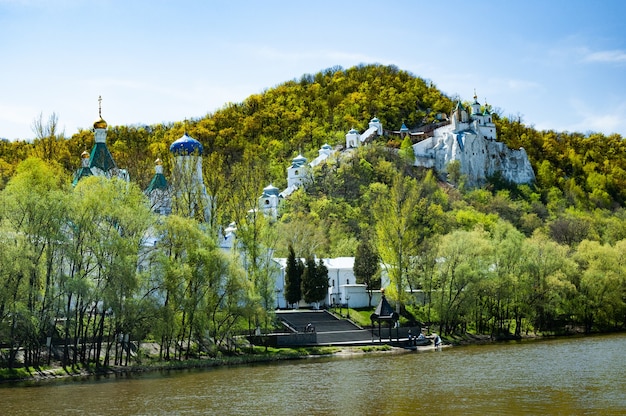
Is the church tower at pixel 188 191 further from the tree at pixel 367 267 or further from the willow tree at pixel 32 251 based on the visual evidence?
the tree at pixel 367 267

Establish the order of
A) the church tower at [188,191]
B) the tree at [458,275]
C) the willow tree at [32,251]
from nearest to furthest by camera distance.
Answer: the willow tree at [32,251]
the church tower at [188,191]
the tree at [458,275]

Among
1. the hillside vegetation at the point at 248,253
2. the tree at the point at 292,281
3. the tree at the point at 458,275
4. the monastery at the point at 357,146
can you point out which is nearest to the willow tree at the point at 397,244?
the hillside vegetation at the point at 248,253

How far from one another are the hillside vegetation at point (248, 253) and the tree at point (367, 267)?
25.9 inches

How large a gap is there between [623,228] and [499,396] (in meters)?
59.1

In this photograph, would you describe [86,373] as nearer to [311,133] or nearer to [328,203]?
[328,203]

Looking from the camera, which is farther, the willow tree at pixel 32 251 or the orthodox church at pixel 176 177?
Result: the orthodox church at pixel 176 177

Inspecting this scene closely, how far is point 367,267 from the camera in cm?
5175

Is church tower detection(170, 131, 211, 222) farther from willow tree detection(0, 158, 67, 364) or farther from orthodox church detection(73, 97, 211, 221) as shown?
willow tree detection(0, 158, 67, 364)

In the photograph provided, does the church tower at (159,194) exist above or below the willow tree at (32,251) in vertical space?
above

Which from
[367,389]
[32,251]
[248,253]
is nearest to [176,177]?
[248,253]

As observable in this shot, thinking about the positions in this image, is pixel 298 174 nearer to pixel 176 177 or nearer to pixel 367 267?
pixel 367 267

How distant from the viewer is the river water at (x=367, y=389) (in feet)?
65.3

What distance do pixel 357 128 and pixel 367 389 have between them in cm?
8585

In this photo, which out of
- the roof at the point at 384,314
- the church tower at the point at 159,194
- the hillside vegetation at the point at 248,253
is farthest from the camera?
the church tower at the point at 159,194
